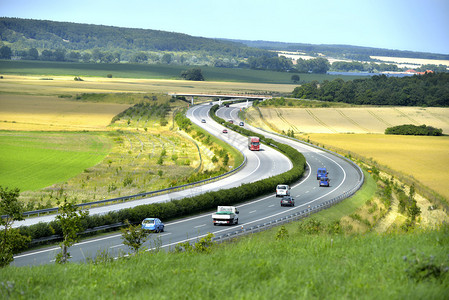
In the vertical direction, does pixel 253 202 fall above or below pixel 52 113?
above

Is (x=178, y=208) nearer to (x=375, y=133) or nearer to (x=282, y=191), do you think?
(x=282, y=191)

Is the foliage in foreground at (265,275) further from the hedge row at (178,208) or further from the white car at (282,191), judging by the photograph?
the white car at (282,191)

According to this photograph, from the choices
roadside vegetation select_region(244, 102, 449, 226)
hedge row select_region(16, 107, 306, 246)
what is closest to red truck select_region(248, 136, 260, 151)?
roadside vegetation select_region(244, 102, 449, 226)

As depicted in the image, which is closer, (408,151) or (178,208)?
(178,208)

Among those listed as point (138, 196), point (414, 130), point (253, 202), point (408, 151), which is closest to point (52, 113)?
point (408, 151)

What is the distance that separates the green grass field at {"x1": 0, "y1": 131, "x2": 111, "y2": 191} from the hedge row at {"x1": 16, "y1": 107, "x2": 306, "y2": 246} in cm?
2043

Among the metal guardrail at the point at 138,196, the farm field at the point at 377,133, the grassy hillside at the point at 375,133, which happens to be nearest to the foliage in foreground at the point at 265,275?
the metal guardrail at the point at 138,196

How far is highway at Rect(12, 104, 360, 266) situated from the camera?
34781 millimetres

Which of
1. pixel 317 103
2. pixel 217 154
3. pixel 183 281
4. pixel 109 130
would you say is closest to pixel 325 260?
pixel 183 281

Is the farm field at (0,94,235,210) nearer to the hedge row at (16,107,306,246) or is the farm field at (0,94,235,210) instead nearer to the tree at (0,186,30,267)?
the hedge row at (16,107,306,246)

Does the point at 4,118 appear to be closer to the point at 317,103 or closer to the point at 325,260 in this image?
the point at 317,103

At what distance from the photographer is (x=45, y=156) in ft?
277

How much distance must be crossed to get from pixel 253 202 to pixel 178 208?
12015 mm

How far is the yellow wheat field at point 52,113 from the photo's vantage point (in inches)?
4970
